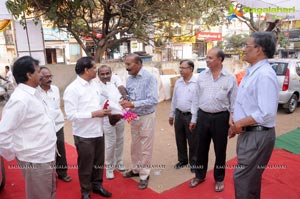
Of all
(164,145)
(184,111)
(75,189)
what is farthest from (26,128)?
(164,145)

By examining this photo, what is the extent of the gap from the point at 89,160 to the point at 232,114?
171 centimetres

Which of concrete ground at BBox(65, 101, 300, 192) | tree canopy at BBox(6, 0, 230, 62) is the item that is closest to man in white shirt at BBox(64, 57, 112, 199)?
concrete ground at BBox(65, 101, 300, 192)

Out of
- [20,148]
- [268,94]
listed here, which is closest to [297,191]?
[268,94]

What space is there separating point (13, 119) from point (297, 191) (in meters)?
3.28

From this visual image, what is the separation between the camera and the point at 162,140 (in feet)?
17.5

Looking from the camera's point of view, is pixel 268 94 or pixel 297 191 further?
pixel 297 191

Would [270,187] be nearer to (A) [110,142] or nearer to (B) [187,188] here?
(B) [187,188]

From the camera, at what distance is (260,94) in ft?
7.00

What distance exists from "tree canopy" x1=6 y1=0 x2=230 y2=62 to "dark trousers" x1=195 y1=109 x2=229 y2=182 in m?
4.13

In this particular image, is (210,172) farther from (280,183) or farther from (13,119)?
(13,119)

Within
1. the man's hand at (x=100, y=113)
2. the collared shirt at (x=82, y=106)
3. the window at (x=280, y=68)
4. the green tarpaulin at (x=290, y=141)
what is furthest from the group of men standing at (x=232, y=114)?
the window at (x=280, y=68)

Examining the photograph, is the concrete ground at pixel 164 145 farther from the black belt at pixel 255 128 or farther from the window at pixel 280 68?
the black belt at pixel 255 128

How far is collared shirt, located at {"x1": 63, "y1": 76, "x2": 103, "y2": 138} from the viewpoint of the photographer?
2819 millimetres

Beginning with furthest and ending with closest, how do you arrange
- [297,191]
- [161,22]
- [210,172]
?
[161,22]
[210,172]
[297,191]
